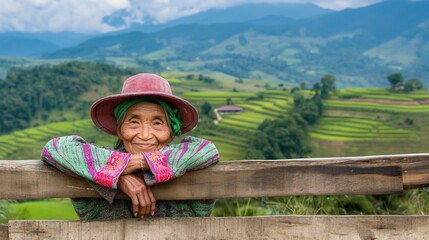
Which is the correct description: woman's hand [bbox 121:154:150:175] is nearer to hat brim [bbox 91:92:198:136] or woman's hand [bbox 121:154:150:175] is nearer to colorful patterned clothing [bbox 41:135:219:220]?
colorful patterned clothing [bbox 41:135:219:220]

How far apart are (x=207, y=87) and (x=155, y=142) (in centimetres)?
8792

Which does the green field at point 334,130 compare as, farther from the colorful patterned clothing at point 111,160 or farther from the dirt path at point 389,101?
the colorful patterned clothing at point 111,160

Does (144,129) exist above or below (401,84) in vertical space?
below

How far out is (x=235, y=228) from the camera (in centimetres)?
185

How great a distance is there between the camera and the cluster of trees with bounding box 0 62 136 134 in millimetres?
74812

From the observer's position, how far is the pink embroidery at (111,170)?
5.74 ft

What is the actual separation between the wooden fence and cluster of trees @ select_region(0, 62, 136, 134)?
7139 centimetres

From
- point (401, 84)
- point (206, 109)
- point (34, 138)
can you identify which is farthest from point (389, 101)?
point (34, 138)

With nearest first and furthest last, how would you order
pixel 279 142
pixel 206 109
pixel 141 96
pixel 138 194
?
pixel 138 194 → pixel 141 96 → pixel 279 142 → pixel 206 109

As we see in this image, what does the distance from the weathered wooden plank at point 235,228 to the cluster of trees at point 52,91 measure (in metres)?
71.4

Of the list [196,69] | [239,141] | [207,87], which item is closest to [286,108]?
[239,141]

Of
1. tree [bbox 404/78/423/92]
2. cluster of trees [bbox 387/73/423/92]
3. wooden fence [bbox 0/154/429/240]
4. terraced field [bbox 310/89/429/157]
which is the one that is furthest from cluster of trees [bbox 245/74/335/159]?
wooden fence [bbox 0/154/429/240]

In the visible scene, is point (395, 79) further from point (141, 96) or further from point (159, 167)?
point (159, 167)

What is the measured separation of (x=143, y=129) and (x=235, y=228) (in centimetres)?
47
